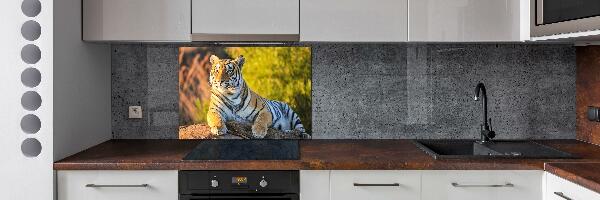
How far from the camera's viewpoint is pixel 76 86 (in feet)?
9.02

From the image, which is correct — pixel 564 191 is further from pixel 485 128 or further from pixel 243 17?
pixel 243 17

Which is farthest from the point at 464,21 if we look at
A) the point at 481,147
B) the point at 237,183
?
the point at 237,183

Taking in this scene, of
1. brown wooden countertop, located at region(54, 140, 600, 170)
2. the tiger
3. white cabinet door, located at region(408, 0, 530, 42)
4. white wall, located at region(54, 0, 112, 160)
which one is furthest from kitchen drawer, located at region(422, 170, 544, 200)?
white wall, located at region(54, 0, 112, 160)

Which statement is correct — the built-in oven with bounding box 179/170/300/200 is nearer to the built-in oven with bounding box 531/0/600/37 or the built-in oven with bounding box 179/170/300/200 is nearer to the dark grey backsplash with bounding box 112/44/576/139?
the dark grey backsplash with bounding box 112/44/576/139

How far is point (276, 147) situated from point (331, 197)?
50 cm

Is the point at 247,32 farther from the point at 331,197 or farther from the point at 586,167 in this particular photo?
the point at 586,167

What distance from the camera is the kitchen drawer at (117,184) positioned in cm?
250
